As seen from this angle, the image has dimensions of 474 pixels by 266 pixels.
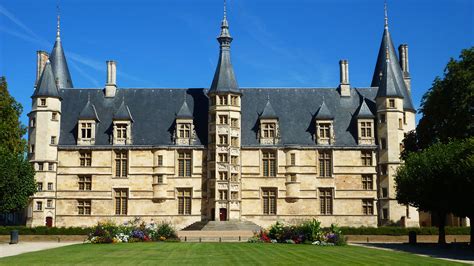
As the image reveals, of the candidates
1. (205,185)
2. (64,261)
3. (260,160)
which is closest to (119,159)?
(205,185)

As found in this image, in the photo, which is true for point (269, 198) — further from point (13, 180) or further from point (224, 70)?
point (13, 180)

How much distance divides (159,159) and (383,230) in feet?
66.3

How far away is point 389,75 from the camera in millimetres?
56531

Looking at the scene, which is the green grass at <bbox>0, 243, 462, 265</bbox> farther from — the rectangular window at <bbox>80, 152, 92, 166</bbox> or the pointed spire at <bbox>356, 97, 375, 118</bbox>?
the pointed spire at <bbox>356, 97, 375, 118</bbox>

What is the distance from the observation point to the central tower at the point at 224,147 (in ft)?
180

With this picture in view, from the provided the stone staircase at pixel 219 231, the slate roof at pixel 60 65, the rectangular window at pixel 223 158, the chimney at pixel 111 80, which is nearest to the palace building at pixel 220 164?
the rectangular window at pixel 223 158

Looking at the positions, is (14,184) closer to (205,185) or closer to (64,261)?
(205,185)

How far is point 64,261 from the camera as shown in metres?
24.4

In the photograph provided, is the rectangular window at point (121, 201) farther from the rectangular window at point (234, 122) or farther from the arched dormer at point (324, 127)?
the arched dormer at point (324, 127)

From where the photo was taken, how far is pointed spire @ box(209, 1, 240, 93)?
184 ft

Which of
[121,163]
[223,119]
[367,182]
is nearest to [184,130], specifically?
[223,119]

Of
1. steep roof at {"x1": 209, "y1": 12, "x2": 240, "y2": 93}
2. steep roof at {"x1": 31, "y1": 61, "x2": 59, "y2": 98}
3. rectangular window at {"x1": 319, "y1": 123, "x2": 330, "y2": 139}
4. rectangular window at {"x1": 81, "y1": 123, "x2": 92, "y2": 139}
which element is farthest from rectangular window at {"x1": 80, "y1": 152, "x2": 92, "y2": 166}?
rectangular window at {"x1": 319, "y1": 123, "x2": 330, "y2": 139}

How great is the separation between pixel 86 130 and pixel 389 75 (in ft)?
90.0

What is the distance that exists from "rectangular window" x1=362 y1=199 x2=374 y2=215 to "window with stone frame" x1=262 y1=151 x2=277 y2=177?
831 centimetres
